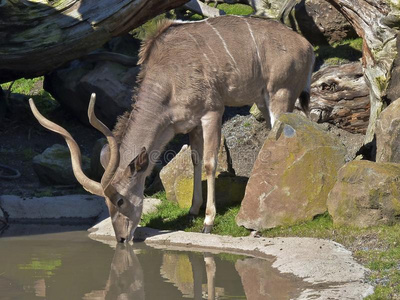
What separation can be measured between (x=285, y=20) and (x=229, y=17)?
134 inches

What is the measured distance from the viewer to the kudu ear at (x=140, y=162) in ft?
25.4

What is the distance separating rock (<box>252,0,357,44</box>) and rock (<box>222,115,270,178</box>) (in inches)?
69.0

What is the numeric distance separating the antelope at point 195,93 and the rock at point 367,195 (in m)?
1.38

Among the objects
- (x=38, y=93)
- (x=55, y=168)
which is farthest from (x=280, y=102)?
(x=38, y=93)

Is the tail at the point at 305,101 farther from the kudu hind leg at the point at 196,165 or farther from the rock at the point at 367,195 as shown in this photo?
the rock at the point at 367,195

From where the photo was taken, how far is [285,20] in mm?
12109

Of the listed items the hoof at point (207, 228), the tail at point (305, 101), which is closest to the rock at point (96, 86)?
the tail at point (305, 101)

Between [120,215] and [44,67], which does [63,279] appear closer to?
[120,215]

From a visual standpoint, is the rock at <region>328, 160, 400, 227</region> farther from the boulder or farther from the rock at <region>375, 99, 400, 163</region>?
the boulder

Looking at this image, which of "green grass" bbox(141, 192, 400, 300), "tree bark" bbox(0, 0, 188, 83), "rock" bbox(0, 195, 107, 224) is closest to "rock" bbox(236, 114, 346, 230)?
"green grass" bbox(141, 192, 400, 300)

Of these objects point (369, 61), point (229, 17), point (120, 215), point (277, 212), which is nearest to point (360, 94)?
point (369, 61)

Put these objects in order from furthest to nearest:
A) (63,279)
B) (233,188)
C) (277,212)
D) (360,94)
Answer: (360,94) → (233,188) → (277,212) → (63,279)

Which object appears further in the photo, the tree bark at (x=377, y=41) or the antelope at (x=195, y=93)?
the tree bark at (x=377, y=41)

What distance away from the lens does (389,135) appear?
7824 millimetres
